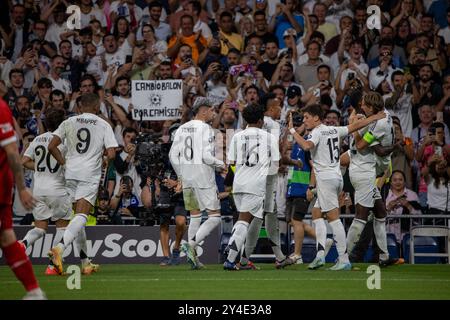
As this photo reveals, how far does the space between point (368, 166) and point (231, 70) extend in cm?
540

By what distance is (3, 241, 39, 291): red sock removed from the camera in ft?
33.7

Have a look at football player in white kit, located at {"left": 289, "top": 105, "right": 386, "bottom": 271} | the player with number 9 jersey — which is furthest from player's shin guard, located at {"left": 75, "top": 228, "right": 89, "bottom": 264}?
football player in white kit, located at {"left": 289, "top": 105, "right": 386, "bottom": 271}

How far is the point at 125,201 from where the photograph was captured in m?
20.6

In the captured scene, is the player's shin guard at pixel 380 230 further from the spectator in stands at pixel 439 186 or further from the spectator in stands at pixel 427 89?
the spectator in stands at pixel 427 89

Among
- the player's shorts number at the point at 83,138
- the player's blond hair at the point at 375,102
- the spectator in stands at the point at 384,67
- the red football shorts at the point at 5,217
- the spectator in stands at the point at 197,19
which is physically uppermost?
the spectator in stands at the point at 197,19

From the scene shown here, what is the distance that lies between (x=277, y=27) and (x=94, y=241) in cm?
653

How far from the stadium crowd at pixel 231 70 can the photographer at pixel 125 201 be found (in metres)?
0.02

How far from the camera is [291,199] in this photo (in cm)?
1808

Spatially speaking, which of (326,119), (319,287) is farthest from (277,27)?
(319,287)

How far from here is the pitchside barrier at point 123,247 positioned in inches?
766

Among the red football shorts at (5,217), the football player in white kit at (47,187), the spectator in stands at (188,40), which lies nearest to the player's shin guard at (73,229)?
the football player in white kit at (47,187)

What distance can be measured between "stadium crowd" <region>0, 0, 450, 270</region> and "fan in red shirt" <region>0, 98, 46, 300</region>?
330 inches

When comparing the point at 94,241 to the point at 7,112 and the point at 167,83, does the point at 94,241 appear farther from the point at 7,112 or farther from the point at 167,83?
the point at 7,112

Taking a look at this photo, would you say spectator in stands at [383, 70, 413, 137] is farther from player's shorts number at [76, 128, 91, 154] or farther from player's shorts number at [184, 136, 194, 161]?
player's shorts number at [76, 128, 91, 154]
